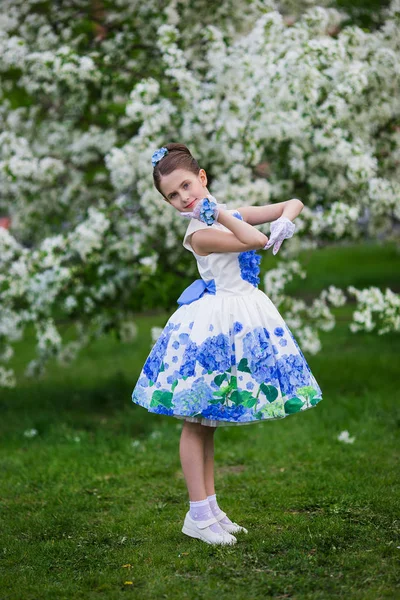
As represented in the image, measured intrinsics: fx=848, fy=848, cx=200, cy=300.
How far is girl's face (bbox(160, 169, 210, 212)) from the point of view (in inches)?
144

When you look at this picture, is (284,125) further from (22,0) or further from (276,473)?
(22,0)

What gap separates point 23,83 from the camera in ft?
23.1

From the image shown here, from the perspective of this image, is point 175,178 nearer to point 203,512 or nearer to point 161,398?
point 161,398

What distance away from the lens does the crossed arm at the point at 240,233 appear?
356 centimetres

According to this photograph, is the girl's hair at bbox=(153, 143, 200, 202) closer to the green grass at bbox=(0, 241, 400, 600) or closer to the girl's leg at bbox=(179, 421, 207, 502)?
the girl's leg at bbox=(179, 421, 207, 502)

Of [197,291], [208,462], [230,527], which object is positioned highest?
[197,291]

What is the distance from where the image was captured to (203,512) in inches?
147

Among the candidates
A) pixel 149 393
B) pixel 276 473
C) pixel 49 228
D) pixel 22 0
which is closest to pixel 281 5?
pixel 22 0

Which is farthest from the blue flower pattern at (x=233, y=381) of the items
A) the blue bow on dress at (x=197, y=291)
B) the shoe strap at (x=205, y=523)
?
the shoe strap at (x=205, y=523)

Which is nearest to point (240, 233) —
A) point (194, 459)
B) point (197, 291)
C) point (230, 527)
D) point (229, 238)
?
point (229, 238)

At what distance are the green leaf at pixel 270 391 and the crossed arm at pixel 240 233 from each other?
59 centimetres

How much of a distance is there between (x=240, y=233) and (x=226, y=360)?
54 centimetres

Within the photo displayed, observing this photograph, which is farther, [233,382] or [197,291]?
[197,291]

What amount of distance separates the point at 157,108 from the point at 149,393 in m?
3.07
